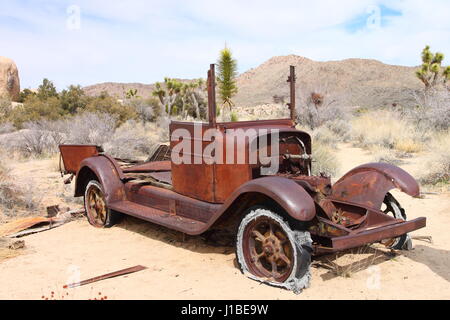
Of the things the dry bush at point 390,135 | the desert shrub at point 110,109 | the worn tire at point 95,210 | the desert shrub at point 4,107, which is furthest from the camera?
the desert shrub at point 4,107

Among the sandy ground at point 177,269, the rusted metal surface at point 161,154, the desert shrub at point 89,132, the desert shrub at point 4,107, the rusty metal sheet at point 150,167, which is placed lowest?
the sandy ground at point 177,269

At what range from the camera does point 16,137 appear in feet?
43.7

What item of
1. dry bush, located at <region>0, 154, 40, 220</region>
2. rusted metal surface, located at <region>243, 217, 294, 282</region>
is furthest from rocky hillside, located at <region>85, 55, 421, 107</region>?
rusted metal surface, located at <region>243, 217, 294, 282</region>

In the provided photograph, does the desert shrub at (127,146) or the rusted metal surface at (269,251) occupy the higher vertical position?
the desert shrub at (127,146)

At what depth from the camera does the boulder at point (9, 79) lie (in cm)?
2928

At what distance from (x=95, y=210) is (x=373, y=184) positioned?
392cm

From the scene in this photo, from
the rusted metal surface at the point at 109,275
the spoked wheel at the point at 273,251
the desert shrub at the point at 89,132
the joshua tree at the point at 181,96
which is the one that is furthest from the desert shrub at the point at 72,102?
the spoked wheel at the point at 273,251

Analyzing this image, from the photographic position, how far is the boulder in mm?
29280

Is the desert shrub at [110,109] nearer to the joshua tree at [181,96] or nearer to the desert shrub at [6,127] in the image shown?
the desert shrub at [6,127]

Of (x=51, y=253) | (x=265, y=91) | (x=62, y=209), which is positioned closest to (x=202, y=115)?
(x=62, y=209)

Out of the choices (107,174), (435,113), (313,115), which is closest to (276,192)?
(107,174)

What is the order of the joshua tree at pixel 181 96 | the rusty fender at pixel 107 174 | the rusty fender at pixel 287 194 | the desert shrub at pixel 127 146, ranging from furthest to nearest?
the joshua tree at pixel 181 96 < the desert shrub at pixel 127 146 < the rusty fender at pixel 107 174 < the rusty fender at pixel 287 194

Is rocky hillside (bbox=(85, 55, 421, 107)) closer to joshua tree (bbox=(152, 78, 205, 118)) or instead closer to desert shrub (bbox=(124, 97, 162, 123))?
joshua tree (bbox=(152, 78, 205, 118))

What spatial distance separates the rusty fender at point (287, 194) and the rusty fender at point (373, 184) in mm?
1291
